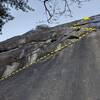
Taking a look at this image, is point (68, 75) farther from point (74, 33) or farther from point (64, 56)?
point (74, 33)

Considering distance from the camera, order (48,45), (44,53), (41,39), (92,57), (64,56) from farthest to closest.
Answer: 1. (41,39)
2. (48,45)
3. (44,53)
4. (64,56)
5. (92,57)

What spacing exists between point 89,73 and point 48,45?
6.59ft

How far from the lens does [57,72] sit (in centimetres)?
457

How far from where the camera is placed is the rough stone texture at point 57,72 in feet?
13.0

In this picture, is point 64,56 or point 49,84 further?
point 64,56

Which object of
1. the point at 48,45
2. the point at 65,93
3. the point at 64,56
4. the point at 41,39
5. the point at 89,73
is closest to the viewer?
the point at 65,93

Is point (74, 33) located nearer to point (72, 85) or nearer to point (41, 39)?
point (41, 39)

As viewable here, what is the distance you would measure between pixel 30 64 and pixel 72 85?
1462 mm

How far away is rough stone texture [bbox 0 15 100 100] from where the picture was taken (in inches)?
156

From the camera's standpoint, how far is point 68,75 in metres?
4.36

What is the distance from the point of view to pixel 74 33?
6.19 meters

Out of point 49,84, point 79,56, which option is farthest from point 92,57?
point 49,84

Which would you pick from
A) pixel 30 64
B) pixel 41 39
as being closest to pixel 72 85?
pixel 30 64

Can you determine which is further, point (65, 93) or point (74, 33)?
point (74, 33)
